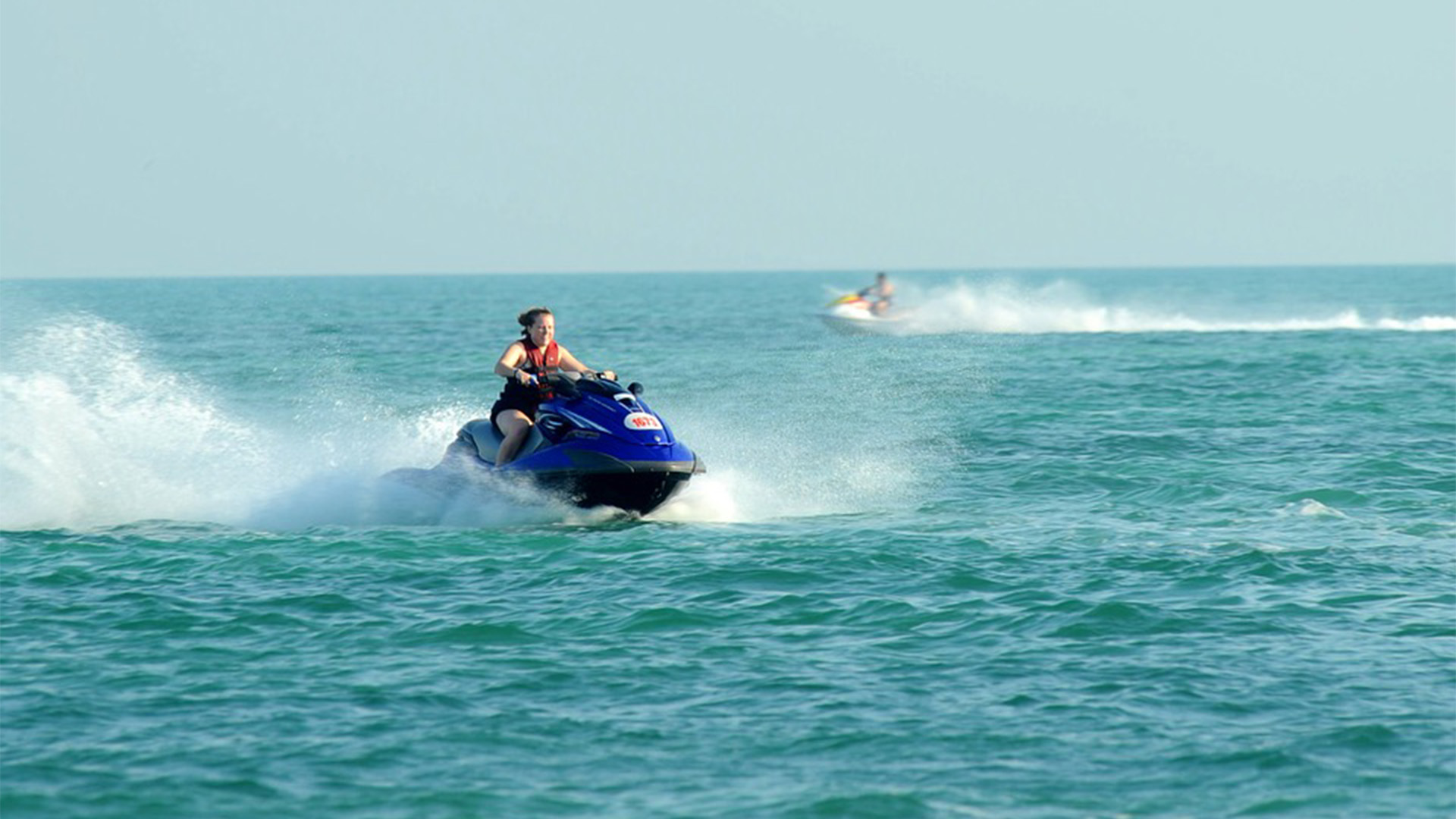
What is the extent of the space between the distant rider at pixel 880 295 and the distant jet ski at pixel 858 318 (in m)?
0.05

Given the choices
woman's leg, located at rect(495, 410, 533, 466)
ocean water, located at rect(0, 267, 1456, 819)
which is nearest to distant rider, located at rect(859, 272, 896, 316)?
ocean water, located at rect(0, 267, 1456, 819)

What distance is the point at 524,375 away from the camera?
14086mm

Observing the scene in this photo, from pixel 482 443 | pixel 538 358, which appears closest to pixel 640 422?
pixel 538 358

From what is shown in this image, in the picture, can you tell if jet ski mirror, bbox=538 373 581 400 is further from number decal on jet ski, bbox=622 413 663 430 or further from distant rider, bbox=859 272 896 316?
distant rider, bbox=859 272 896 316

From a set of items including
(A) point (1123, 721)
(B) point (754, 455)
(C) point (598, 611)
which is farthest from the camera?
(B) point (754, 455)

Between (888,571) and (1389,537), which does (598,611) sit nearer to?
(888,571)

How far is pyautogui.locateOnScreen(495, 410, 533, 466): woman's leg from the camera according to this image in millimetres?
14070

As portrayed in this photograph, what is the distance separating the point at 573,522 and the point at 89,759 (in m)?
6.41

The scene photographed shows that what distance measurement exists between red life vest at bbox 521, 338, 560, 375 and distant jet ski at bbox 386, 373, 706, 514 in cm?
21

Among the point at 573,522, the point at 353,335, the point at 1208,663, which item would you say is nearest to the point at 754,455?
the point at 573,522

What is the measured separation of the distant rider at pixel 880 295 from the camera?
4859cm

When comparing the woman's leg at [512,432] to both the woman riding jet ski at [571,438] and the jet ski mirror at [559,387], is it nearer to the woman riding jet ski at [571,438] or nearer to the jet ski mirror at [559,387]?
the woman riding jet ski at [571,438]

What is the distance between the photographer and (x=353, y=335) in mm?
55156

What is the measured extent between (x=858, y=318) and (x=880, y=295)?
957mm
